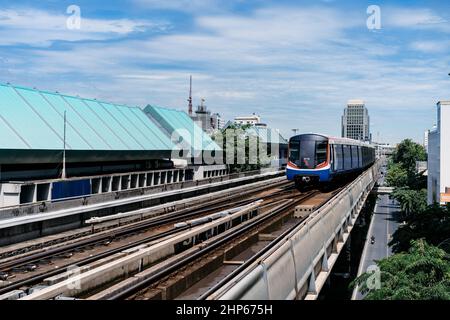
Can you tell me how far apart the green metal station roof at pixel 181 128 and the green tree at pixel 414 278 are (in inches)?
1308

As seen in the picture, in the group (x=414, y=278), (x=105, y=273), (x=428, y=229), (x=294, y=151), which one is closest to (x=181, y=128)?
(x=294, y=151)

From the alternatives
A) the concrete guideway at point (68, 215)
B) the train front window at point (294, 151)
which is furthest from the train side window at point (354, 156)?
the concrete guideway at point (68, 215)

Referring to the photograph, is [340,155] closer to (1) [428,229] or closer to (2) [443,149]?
(1) [428,229]

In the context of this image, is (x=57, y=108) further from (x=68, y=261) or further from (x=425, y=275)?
(x=425, y=275)

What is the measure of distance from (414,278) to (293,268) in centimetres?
503

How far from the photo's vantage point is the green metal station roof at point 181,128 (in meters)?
46.3

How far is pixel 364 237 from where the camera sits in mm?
51000

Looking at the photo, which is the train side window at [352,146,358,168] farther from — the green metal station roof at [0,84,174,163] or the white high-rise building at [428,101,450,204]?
the green metal station roof at [0,84,174,163]

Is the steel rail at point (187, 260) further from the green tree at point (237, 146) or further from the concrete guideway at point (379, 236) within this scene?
→ the green tree at point (237, 146)

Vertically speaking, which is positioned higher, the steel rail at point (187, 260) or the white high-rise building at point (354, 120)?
the white high-rise building at point (354, 120)

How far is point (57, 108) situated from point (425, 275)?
2378 centimetres

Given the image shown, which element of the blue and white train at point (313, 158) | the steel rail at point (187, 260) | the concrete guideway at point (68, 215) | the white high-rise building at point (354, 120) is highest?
the white high-rise building at point (354, 120)

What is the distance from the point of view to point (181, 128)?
47.8 m
